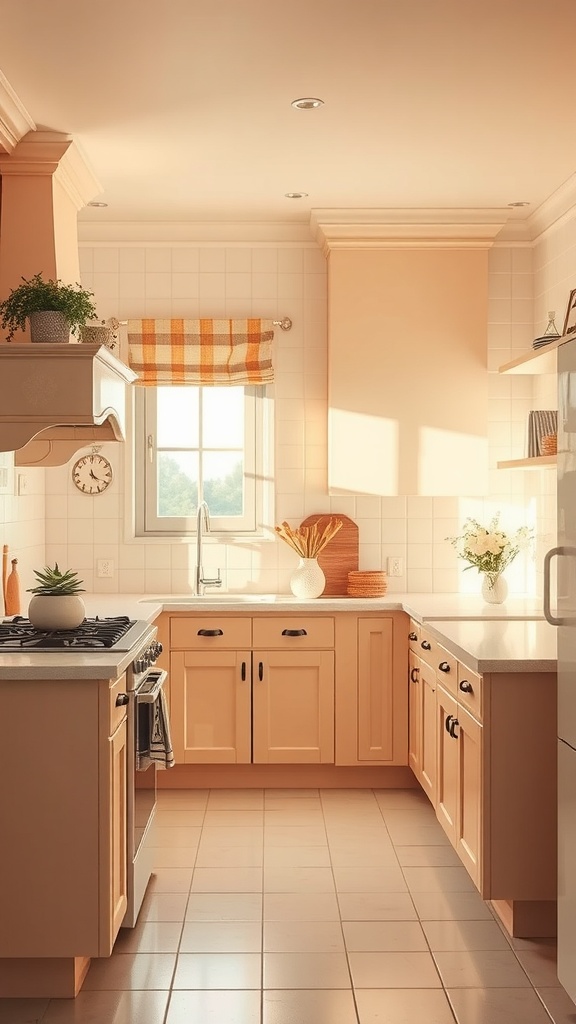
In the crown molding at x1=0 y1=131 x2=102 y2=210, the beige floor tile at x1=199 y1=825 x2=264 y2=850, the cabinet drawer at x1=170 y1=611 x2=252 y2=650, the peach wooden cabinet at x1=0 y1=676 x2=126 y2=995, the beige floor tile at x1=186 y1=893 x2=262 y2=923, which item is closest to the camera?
the peach wooden cabinet at x1=0 y1=676 x2=126 y2=995

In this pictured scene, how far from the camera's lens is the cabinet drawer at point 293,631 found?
484cm

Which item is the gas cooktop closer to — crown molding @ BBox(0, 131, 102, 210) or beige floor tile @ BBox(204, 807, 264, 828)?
beige floor tile @ BBox(204, 807, 264, 828)

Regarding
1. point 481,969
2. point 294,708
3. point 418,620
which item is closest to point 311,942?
point 481,969

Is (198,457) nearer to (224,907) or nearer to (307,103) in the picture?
(307,103)

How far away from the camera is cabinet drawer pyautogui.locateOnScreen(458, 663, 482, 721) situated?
3260 mm

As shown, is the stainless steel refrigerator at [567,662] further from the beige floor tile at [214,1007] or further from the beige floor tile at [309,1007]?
the beige floor tile at [214,1007]

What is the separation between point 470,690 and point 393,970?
34.7 inches

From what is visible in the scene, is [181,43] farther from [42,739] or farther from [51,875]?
[51,875]

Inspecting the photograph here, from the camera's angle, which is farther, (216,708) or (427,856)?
(216,708)

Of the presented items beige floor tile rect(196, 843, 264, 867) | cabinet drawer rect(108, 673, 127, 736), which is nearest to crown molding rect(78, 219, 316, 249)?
cabinet drawer rect(108, 673, 127, 736)

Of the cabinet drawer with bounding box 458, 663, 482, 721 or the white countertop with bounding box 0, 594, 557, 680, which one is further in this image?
the cabinet drawer with bounding box 458, 663, 482, 721

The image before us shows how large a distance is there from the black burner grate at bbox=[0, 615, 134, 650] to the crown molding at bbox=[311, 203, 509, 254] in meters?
2.30

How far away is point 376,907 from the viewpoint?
3500 millimetres

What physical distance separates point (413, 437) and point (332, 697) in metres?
1.32
